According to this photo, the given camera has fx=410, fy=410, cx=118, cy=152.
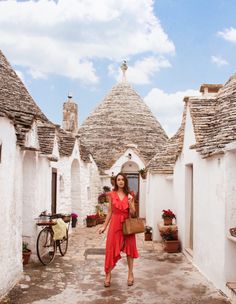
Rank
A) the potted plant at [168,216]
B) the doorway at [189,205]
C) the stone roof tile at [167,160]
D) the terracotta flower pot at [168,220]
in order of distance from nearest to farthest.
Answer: the doorway at [189,205] < the potted plant at [168,216] < the terracotta flower pot at [168,220] < the stone roof tile at [167,160]

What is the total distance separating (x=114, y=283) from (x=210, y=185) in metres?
2.47

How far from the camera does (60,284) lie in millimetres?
7188

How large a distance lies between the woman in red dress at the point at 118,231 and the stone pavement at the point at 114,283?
448mm

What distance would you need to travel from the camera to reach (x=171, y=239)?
10719mm

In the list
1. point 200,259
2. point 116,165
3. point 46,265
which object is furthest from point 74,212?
point 200,259

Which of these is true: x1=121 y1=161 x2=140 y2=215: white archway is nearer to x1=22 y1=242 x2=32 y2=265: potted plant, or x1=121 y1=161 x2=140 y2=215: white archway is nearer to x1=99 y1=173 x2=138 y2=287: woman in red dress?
x1=22 y1=242 x2=32 y2=265: potted plant

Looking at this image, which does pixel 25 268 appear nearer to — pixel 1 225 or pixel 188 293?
pixel 1 225

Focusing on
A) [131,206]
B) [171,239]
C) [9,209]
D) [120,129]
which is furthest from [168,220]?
[120,129]

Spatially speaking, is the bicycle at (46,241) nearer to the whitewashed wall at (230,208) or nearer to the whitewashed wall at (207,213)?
the whitewashed wall at (207,213)

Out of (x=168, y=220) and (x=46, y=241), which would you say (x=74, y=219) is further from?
(x=46, y=241)

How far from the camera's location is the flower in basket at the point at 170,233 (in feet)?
35.3

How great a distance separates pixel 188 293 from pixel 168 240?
4031 millimetres

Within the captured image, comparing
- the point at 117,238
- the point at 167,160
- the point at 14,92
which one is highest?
the point at 14,92

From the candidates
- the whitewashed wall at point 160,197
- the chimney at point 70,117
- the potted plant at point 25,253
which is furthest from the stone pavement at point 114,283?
the chimney at point 70,117
